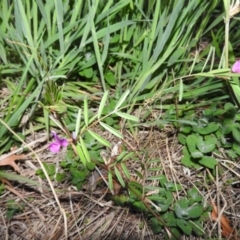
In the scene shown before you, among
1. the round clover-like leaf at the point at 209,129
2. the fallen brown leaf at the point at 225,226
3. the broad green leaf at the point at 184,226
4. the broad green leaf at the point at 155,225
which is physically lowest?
the fallen brown leaf at the point at 225,226

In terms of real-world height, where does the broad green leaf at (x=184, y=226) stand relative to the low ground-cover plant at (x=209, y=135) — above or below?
below

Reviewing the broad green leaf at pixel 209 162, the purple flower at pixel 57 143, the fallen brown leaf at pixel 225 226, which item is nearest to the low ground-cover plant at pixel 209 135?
the broad green leaf at pixel 209 162

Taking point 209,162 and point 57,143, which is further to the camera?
point 209,162

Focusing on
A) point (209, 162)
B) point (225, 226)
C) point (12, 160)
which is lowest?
point (225, 226)

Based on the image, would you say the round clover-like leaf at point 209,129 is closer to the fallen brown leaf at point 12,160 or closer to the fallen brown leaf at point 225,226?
the fallen brown leaf at point 225,226

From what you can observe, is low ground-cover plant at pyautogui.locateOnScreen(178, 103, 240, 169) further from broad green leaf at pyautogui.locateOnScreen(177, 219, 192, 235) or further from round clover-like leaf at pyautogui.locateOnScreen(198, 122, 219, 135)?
broad green leaf at pyautogui.locateOnScreen(177, 219, 192, 235)

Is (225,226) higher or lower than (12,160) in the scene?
lower

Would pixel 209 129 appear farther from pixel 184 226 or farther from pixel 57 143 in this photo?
pixel 57 143

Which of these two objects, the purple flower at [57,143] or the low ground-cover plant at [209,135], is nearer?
the purple flower at [57,143]

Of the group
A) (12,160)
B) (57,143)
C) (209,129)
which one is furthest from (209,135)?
(12,160)

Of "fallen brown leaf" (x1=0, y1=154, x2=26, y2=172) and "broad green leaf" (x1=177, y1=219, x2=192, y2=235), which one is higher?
"fallen brown leaf" (x1=0, y1=154, x2=26, y2=172)

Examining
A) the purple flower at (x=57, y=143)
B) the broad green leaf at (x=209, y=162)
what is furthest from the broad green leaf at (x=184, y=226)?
the purple flower at (x=57, y=143)

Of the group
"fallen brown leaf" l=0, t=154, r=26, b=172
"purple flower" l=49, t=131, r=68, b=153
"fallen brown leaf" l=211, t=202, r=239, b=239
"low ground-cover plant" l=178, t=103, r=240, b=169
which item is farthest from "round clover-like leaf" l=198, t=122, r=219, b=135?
"fallen brown leaf" l=0, t=154, r=26, b=172
